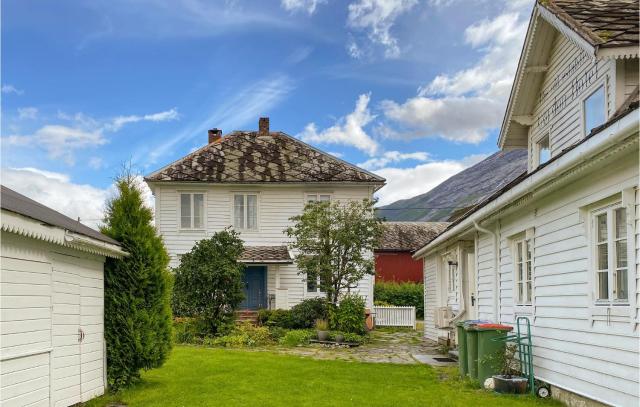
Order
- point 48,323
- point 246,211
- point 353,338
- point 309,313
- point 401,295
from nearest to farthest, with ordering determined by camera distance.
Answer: point 48,323, point 353,338, point 309,313, point 246,211, point 401,295

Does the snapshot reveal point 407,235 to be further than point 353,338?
Yes

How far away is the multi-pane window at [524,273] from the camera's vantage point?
1062cm

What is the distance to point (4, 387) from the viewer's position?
6.76 m

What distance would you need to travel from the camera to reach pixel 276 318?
77.8ft

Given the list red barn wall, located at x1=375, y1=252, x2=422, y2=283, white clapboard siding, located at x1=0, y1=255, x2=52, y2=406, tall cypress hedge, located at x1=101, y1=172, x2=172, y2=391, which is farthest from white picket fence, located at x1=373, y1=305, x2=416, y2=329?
white clapboard siding, located at x1=0, y1=255, x2=52, y2=406

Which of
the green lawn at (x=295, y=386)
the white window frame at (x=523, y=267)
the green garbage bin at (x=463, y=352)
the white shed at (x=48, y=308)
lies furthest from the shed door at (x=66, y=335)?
the white window frame at (x=523, y=267)

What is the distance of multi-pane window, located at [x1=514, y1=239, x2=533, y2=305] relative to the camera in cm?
1062

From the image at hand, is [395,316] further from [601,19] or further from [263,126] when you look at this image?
[601,19]

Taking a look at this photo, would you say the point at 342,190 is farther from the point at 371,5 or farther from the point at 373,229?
the point at 371,5

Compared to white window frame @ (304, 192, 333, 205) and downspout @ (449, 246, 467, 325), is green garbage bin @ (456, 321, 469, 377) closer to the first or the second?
downspout @ (449, 246, 467, 325)

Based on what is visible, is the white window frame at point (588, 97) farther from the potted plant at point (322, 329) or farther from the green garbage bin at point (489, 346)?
the potted plant at point (322, 329)

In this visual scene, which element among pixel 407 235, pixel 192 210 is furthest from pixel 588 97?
pixel 407 235

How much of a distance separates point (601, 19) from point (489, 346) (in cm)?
544

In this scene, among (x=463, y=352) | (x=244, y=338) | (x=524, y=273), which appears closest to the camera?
(x=524, y=273)
